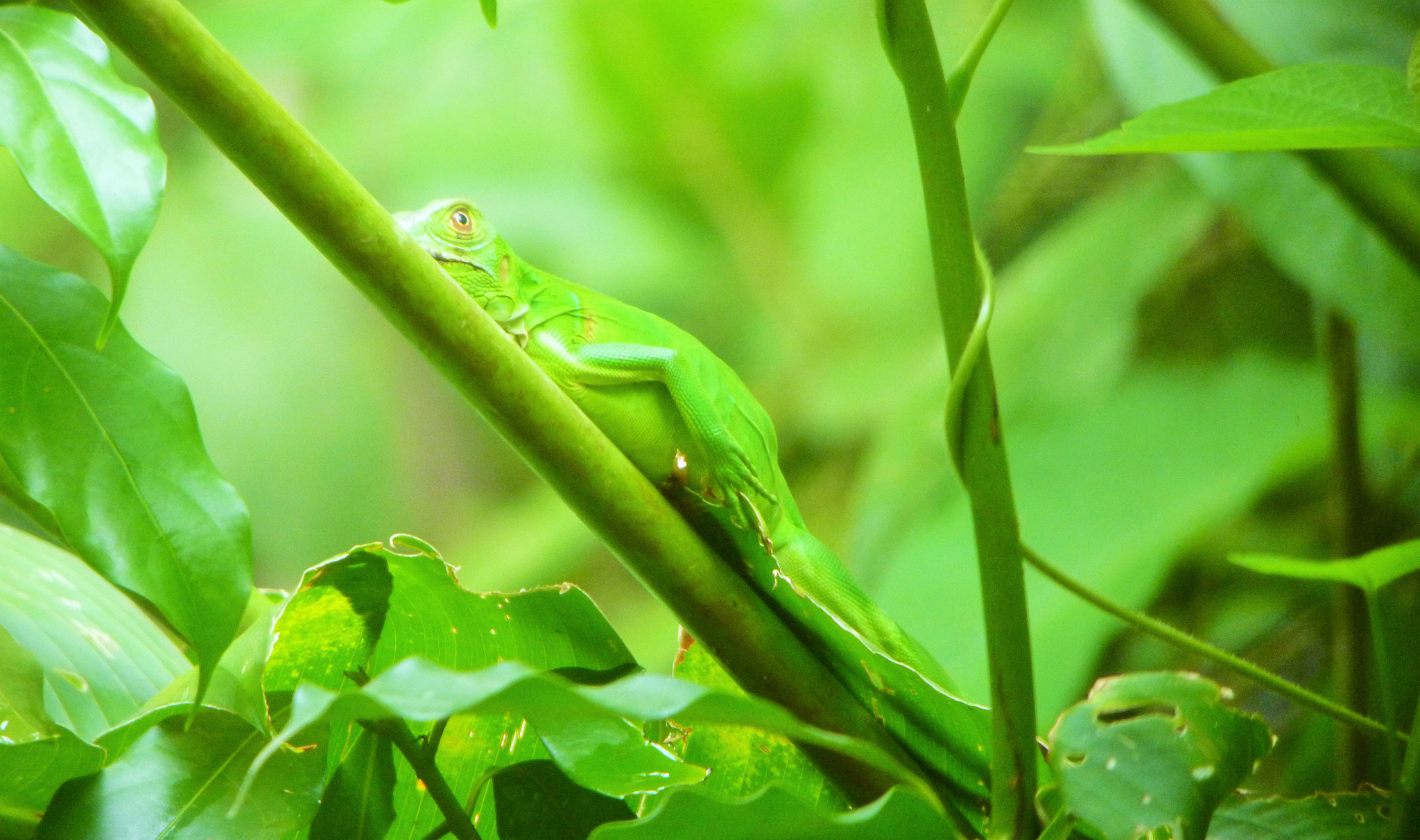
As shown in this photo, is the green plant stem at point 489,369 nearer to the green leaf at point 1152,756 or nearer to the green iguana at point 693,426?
the green iguana at point 693,426

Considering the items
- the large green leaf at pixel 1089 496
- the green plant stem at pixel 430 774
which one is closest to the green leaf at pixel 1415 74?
the green plant stem at pixel 430 774

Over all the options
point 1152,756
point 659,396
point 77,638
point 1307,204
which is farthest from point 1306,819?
point 1307,204

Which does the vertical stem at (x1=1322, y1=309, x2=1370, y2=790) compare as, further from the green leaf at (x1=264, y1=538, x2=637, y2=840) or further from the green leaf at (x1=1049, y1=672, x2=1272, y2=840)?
the green leaf at (x1=264, y1=538, x2=637, y2=840)

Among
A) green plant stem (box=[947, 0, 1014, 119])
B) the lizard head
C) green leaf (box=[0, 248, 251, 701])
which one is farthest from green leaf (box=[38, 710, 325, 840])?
the lizard head

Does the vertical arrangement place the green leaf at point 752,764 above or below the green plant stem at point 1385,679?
below

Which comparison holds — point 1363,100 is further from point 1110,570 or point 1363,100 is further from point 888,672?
point 1110,570

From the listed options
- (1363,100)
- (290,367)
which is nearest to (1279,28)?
(1363,100)
